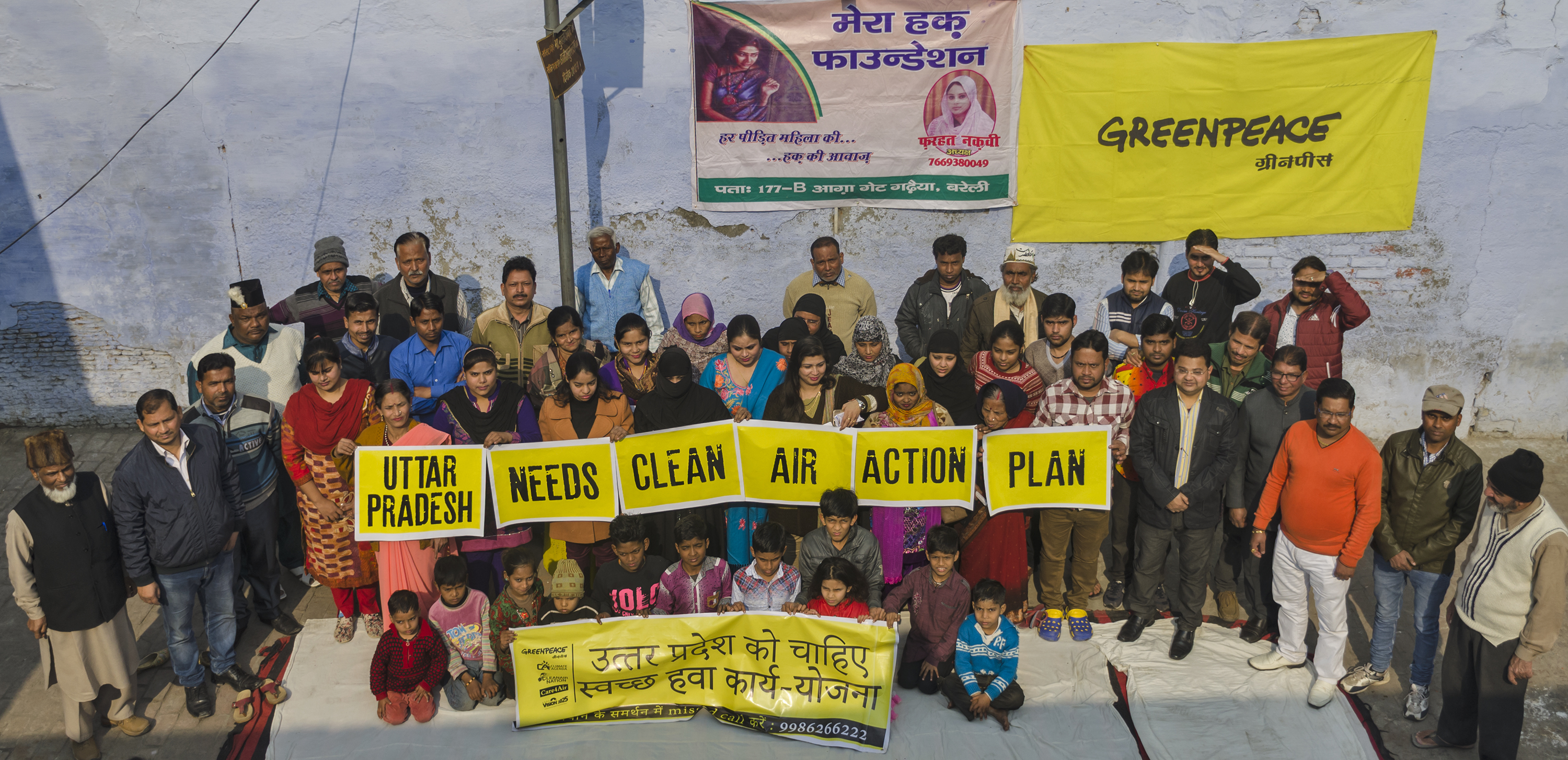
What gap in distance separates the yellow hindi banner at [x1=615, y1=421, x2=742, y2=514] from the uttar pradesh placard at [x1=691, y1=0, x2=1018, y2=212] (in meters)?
3.21

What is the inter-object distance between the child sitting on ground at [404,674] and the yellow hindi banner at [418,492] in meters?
0.48

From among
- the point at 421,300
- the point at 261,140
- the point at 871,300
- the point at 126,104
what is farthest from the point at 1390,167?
the point at 126,104

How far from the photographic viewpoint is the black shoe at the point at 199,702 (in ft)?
19.3

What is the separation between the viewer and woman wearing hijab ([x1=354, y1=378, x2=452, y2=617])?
607 centimetres

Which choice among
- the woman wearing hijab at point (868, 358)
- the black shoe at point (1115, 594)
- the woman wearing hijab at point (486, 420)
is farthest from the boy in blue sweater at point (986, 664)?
the woman wearing hijab at point (486, 420)

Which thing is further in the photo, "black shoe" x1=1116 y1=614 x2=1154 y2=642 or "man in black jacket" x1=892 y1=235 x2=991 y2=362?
"man in black jacket" x1=892 y1=235 x2=991 y2=362

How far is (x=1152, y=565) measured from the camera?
6.34 meters

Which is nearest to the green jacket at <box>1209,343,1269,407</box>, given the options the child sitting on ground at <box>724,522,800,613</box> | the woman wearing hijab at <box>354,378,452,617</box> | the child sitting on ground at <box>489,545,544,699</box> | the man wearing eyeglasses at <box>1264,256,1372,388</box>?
the man wearing eyeglasses at <box>1264,256,1372,388</box>

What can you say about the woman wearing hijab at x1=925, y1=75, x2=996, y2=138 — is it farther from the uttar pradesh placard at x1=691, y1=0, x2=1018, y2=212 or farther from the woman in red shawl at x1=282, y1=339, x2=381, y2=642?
the woman in red shawl at x1=282, y1=339, x2=381, y2=642

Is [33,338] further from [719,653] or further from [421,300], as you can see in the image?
[719,653]

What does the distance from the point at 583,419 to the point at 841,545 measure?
175cm

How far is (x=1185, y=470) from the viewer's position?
6094mm

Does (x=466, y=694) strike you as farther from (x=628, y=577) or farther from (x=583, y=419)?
(x=583, y=419)

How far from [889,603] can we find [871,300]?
2.80 m
